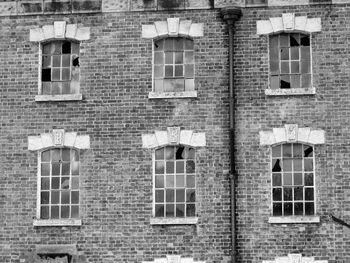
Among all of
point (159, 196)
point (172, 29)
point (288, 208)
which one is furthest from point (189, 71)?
point (288, 208)

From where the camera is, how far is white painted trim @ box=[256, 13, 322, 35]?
67.6ft

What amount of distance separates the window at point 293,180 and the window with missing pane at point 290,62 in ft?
5.07

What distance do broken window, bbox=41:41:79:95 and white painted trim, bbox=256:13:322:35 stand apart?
466 cm

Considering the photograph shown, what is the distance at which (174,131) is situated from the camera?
20438 mm

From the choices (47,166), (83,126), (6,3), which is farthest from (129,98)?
(6,3)

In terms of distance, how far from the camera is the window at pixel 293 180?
65.9 ft

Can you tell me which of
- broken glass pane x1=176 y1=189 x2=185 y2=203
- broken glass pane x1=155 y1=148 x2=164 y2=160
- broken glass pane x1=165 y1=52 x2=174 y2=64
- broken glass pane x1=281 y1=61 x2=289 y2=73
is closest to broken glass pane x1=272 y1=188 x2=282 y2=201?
broken glass pane x1=176 y1=189 x2=185 y2=203

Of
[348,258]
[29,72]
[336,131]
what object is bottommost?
[348,258]

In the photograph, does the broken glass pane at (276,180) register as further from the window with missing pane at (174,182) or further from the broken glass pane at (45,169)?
the broken glass pane at (45,169)

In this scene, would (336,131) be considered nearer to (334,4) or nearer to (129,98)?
(334,4)

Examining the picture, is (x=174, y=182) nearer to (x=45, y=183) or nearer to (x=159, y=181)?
(x=159, y=181)

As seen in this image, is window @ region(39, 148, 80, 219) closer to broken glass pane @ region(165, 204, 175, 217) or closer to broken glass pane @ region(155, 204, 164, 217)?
broken glass pane @ region(155, 204, 164, 217)

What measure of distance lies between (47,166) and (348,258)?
24.7ft

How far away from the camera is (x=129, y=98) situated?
20.8 metres
